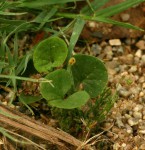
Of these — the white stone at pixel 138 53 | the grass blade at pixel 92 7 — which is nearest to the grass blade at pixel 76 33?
the grass blade at pixel 92 7

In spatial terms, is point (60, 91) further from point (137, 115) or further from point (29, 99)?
point (137, 115)

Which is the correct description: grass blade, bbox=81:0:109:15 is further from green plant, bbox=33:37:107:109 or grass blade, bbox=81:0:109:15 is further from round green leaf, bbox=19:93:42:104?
round green leaf, bbox=19:93:42:104

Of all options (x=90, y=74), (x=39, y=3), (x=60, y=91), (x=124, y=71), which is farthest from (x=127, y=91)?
(x=39, y=3)

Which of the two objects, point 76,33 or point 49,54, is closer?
point 49,54

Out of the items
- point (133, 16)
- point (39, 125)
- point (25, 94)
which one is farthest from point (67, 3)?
point (39, 125)

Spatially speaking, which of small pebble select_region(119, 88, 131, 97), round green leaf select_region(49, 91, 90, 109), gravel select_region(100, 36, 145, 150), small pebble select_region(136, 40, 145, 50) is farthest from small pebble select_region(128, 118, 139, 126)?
small pebble select_region(136, 40, 145, 50)

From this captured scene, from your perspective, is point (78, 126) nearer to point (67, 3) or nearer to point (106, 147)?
point (106, 147)
